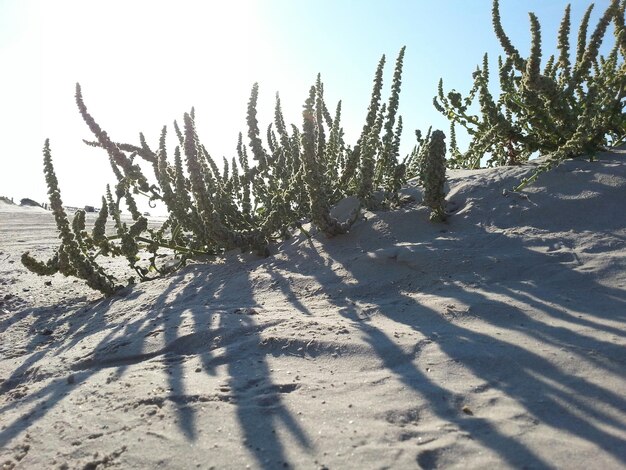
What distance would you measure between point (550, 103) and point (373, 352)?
6.75ft

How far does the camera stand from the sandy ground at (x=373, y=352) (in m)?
1.24

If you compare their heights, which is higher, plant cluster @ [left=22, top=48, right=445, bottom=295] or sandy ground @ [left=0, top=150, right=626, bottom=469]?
plant cluster @ [left=22, top=48, right=445, bottom=295]

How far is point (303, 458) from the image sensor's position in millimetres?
1193

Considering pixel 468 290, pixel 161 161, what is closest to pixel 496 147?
pixel 468 290

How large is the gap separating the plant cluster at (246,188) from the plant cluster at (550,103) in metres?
0.59

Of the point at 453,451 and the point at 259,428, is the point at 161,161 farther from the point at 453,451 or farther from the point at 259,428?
the point at 453,451

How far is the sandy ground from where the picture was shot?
1.24 m

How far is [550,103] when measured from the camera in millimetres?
2973

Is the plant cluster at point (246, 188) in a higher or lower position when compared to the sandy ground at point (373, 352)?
higher

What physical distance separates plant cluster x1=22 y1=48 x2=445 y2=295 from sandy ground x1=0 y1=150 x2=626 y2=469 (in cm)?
27

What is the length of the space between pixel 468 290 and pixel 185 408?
1.24m

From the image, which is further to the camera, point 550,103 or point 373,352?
point 550,103

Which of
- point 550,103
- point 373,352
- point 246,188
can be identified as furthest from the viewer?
point 246,188

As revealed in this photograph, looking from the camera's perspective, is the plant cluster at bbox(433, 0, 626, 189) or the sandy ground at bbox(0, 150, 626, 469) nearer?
the sandy ground at bbox(0, 150, 626, 469)
